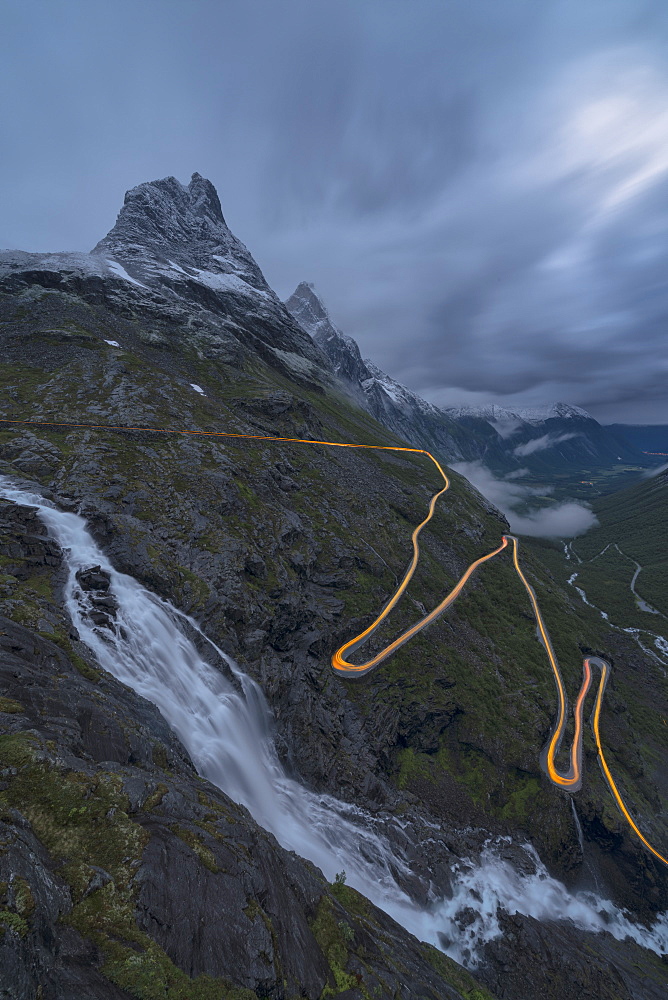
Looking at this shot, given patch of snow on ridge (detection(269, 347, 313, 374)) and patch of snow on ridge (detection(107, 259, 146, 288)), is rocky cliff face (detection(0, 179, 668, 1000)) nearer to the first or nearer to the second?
patch of snow on ridge (detection(107, 259, 146, 288))

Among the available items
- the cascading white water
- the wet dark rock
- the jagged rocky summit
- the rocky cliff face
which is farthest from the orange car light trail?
the jagged rocky summit

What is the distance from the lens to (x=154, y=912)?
1201 centimetres

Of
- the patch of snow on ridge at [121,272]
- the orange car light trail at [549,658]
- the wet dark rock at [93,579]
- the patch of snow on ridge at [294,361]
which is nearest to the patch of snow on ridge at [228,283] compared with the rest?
the patch of snow on ridge at [121,272]

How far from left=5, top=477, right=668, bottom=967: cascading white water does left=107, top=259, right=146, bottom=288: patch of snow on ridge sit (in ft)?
353

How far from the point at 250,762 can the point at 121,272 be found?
152 metres

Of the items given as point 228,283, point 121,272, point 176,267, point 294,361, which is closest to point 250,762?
point 121,272

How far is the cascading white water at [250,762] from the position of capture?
103 feet

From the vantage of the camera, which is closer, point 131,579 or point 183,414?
point 131,579

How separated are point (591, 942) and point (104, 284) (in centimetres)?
16415

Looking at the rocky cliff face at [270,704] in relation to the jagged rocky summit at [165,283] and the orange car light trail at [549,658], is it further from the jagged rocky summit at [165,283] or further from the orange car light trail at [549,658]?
the orange car light trail at [549,658]

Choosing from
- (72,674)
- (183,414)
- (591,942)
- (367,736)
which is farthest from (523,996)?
(183,414)

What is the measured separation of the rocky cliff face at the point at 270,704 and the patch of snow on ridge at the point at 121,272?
292 cm

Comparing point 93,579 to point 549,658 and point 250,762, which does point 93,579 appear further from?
point 549,658

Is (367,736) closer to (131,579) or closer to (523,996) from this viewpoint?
(523,996)
